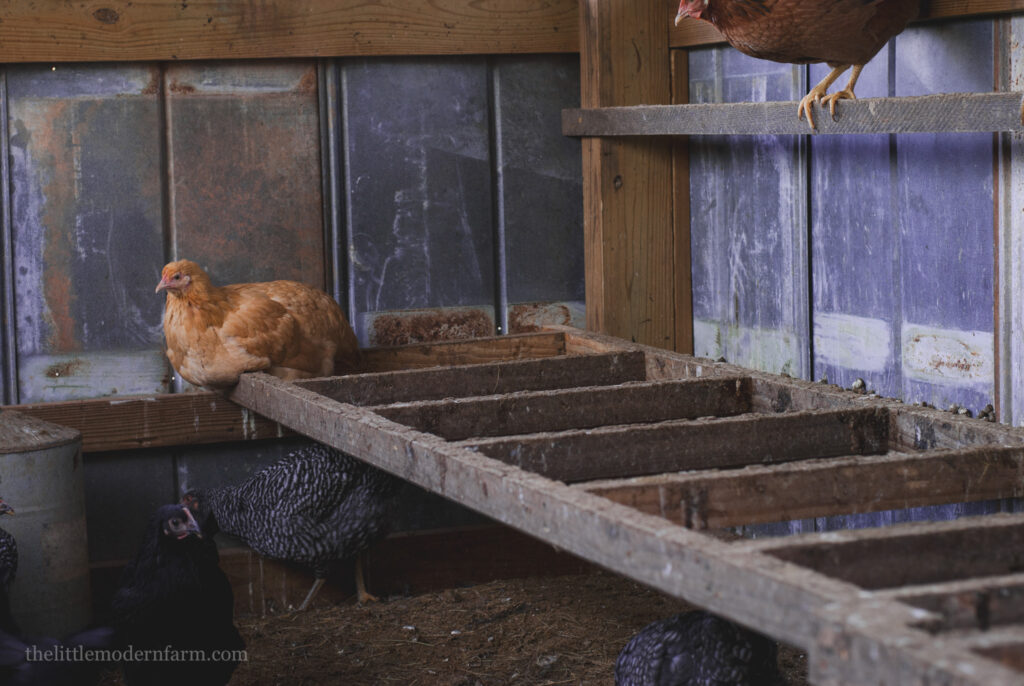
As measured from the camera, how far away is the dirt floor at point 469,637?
3.57 m

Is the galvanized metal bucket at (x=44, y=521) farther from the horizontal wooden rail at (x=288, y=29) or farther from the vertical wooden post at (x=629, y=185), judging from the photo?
the vertical wooden post at (x=629, y=185)

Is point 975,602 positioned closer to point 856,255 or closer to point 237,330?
point 856,255

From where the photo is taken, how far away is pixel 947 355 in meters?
2.86

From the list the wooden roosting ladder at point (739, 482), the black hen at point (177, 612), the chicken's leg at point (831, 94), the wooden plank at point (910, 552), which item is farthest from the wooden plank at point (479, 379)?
the wooden plank at point (910, 552)

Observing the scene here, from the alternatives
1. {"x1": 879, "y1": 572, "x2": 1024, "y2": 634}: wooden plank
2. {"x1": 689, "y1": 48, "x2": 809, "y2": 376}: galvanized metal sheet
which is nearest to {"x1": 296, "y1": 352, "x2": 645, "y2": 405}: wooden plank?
{"x1": 689, "y1": 48, "x2": 809, "y2": 376}: galvanized metal sheet

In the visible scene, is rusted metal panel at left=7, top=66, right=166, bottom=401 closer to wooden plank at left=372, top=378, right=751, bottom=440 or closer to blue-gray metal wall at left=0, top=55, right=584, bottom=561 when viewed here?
blue-gray metal wall at left=0, top=55, right=584, bottom=561

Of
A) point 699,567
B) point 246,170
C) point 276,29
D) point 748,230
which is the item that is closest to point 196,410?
point 246,170

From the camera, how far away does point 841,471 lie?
2.07 m

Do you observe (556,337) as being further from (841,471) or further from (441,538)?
(841,471)

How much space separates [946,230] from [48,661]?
7.85 ft

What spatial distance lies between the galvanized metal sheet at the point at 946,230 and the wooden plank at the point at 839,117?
0.63 feet

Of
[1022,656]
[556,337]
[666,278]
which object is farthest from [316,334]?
[1022,656]

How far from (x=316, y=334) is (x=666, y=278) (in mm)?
1228

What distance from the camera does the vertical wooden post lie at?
396 centimetres
